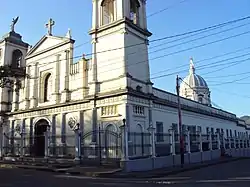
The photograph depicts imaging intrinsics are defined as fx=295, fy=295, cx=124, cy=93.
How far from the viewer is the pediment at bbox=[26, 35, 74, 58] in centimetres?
2704

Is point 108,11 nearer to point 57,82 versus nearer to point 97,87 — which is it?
point 97,87

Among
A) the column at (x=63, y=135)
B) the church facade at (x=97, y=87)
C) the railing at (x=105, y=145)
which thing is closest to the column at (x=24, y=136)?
the railing at (x=105, y=145)

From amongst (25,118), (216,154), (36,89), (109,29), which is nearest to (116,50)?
(109,29)

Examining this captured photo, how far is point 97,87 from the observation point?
23.1m

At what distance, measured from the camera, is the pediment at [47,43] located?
2704 cm

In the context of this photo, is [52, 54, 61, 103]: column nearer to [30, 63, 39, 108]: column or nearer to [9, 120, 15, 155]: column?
[30, 63, 39, 108]: column

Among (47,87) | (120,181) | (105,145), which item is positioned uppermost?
(47,87)

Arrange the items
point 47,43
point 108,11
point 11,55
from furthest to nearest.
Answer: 1. point 11,55
2. point 47,43
3. point 108,11

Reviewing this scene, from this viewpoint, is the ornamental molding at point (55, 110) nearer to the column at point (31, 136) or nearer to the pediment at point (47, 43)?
the column at point (31, 136)

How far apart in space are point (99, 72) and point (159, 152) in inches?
305

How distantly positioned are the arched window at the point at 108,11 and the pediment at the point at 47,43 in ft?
12.5

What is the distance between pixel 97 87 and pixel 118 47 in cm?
351

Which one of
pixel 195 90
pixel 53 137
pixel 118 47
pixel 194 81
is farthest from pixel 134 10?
pixel 194 81

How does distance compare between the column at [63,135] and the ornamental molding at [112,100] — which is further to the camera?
the column at [63,135]
